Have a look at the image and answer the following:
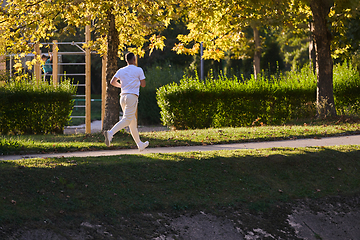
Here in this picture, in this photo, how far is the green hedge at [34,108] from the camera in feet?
43.5

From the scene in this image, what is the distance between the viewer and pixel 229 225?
5.98 m

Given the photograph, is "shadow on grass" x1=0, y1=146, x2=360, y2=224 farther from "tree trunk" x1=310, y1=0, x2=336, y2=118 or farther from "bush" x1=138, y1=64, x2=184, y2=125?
"bush" x1=138, y1=64, x2=184, y2=125

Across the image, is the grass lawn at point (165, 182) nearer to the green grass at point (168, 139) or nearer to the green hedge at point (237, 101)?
the green grass at point (168, 139)

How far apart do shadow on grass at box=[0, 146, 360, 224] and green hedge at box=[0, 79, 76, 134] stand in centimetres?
651

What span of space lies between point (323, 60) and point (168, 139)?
7385 millimetres

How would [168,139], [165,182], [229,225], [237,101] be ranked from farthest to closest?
1. [237,101]
2. [168,139]
3. [165,182]
4. [229,225]

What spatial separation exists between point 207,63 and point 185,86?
2054cm

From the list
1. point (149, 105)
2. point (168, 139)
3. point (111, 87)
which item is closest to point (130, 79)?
point (168, 139)

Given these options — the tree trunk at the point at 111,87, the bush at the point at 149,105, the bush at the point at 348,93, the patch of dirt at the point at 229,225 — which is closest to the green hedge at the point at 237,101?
the bush at the point at 348,93

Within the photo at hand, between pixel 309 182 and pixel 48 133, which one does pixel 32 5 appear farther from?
pixel 309 182

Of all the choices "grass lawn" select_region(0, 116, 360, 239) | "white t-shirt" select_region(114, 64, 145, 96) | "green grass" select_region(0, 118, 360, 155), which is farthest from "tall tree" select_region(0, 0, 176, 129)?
"grass lawn" select_region(0, 116, 360, 239)

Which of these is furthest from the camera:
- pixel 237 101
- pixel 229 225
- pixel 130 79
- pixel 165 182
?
pixel 237 101

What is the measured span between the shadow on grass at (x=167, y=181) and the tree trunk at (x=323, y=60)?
22.6 feet

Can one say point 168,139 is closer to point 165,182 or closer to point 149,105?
point 165,182
